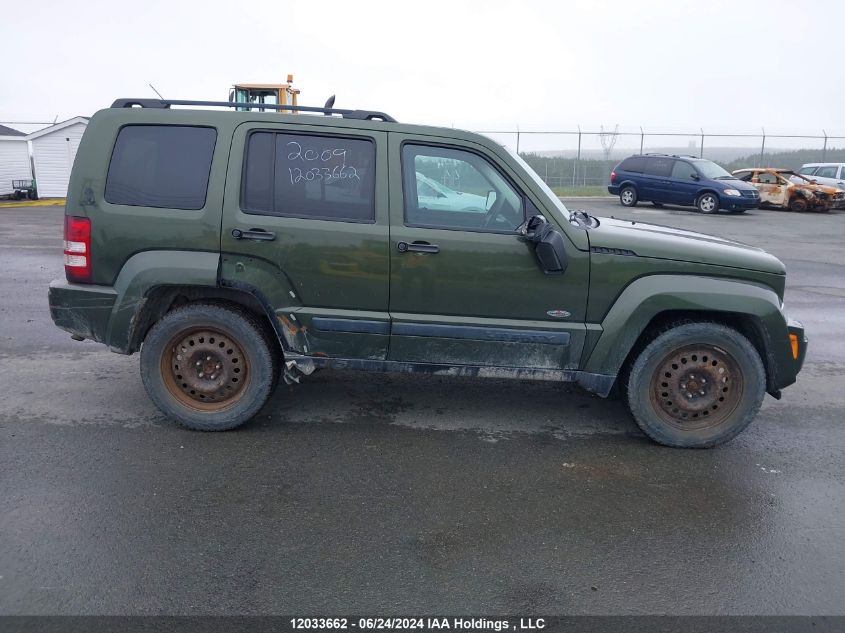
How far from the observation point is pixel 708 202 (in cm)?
2216

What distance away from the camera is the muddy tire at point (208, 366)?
456 cm

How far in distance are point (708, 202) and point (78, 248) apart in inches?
830

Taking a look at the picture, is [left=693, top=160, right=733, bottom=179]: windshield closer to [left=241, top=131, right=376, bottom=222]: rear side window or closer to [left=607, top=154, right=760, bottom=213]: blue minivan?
[left=607, top=154, right=760, bottom=213]: blue minivan

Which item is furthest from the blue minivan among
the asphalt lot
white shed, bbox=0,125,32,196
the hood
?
white shed, bbox=0,125,32,196

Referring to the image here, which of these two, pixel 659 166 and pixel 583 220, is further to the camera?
pixel 659 166

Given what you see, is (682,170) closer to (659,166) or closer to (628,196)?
(659,166)

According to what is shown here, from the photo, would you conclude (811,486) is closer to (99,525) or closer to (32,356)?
(99,525)

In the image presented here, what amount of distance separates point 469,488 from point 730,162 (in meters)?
43.4

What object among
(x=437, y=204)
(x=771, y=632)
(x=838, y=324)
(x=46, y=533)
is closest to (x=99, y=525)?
(x=46, y=533)

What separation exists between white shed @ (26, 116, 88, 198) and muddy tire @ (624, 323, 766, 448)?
91.3 ft

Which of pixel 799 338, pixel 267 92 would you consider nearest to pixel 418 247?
pixel 799 338

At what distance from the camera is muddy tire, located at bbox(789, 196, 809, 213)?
23.4 meters

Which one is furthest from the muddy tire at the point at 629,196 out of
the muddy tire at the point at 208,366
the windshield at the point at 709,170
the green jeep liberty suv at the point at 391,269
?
the muddy tire at the point at 208,366

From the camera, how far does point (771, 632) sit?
9.34 feet
